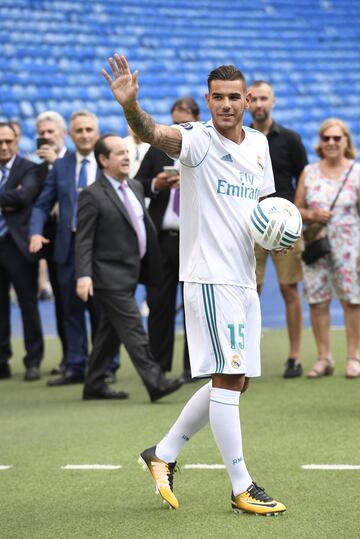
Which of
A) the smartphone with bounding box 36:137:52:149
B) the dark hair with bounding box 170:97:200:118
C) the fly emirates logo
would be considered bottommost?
the fly emirates logo

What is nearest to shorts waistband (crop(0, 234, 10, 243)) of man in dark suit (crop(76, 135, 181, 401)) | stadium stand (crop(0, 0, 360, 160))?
man in dark suit (crop(76, 135, 181, 401))

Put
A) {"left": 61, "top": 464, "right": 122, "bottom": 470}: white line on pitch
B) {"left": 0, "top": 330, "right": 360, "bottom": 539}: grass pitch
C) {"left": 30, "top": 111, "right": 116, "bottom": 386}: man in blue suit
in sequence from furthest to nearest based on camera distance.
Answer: {"left": 30, "top": 111, "right": 116, "bottom": 386}: man in blue suit
{"left": 61, "top": 464, "right": 122, "bottom": 470}: white line on pitch
{"left": 0, "top": 330, "right": 360, "bottom": 539}: grass pitch

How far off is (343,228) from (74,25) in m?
15.1

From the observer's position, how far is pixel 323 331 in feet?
29.8

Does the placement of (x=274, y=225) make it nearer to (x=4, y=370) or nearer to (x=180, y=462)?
(x=180, y=462)

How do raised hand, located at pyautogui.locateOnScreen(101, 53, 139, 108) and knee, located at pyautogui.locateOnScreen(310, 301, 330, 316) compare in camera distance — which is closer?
raised hand, located at pyautogui.locateOnScreen(101, 53, 139, 108)

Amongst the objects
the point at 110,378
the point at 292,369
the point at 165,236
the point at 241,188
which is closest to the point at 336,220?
the point at 292,369

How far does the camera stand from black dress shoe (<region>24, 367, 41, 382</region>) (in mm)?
9719

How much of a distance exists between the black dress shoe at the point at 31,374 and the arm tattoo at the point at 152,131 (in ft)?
17.5

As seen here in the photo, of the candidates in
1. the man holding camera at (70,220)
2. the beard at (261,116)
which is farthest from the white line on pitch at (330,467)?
the man holding camera at (70,220)

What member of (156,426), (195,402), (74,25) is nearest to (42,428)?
(156,426)

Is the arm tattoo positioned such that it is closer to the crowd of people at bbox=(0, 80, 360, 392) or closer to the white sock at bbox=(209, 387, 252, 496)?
the white sock at bbox=(209, 387, 252, 496)

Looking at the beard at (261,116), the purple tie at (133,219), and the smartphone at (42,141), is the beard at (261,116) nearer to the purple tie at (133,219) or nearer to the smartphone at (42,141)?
the purple tie at (133,219)

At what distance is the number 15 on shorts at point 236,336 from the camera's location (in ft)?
15.7
